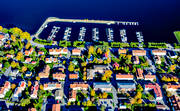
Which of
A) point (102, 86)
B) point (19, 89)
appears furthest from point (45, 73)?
point (102, 86)

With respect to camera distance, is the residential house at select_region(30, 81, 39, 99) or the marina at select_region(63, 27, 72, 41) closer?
the residential house at select_region(30, 81, 39, 99)

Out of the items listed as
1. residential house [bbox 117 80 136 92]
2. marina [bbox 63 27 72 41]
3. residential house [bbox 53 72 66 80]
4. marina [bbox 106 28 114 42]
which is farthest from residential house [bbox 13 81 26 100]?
marina [bbox 106 28 114 42]

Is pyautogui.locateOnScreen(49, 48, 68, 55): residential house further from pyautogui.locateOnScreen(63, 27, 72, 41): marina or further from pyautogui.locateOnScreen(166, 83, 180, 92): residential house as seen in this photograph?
pyautogui.locateOnScreen(166, 83, 180, 92): residential house

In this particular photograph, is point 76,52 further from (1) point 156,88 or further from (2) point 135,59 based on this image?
(1) point 156,88

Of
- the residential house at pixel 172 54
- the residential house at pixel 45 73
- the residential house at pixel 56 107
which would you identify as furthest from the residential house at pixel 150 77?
the residential house at pixel 45 73

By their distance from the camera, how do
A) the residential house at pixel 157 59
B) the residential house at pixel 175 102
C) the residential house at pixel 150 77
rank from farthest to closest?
the residential house at pixel 157 59, the residential house at pixel 150 77, the residential house at pixel 175 102

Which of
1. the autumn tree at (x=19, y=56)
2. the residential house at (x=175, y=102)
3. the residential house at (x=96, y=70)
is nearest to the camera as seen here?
the residential house at (x=175, y=102)

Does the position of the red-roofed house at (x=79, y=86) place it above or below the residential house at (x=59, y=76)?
below

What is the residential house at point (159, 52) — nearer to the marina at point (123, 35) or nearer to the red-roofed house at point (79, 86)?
the marina at point (123, 35)

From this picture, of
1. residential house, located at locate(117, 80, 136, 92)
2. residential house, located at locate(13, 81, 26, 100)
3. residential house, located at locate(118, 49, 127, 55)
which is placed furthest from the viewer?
residential house, located at locate(118, 49, 127, 55)

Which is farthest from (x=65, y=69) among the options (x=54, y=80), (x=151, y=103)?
(x=151, y=103)

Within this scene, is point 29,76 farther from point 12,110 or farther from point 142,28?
point 142,28
